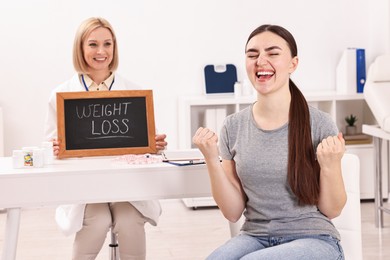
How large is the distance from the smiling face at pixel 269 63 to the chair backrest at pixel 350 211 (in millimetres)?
316

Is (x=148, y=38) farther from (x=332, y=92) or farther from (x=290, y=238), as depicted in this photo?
(x=290, y=238)

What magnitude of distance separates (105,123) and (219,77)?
2323 millimetres

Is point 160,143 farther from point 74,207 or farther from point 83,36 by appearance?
point 83,36

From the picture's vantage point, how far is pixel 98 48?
Answer: 10.3 ft

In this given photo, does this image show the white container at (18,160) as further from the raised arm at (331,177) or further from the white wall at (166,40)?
the white wall at (166,40)

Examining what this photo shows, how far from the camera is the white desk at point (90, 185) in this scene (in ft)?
8.29

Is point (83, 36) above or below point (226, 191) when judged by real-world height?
above

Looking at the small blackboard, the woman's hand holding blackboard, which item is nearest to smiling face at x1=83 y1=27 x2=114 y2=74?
the small blackboard

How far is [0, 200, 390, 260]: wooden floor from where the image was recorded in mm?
4004

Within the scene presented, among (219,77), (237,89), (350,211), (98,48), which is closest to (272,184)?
(350,211)

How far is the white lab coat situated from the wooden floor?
37.7 inches

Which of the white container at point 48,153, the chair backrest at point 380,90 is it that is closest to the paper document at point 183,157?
the white container at point 48,153

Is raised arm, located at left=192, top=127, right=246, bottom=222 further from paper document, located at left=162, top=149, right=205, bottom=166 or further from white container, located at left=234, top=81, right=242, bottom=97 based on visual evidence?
white container, located at left=234, top=81, right=242, bottom=97

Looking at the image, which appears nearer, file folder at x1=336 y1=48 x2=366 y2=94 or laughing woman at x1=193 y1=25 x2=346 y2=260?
laughing woman at x1=193 y1=25 x2=346 y2=260
